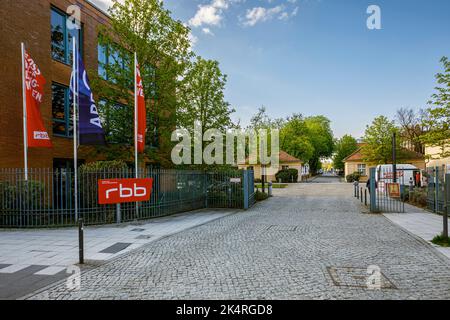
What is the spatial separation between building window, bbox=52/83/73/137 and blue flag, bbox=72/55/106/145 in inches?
176

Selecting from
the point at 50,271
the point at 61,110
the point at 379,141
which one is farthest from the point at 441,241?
the point at 379,141

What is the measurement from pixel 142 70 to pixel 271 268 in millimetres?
11911

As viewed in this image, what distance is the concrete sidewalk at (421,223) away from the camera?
880 centimetres

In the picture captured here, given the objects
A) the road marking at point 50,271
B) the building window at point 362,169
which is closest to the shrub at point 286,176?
→ the building window at point 362,169

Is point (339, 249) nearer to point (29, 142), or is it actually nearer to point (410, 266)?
point (410, 266)

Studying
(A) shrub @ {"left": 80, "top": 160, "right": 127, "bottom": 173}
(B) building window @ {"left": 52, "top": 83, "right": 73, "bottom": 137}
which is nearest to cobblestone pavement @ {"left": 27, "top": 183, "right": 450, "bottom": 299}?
(A) shrub @ {"left": 80, "top": 160, "right": 127, "bottom": 173}

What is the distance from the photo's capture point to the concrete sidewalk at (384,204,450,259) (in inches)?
346

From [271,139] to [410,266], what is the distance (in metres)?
36.2

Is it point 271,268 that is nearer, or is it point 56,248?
point 271,268

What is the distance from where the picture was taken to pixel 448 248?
24.1 ft

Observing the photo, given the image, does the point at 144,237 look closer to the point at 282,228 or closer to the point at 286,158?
the point at 282,228

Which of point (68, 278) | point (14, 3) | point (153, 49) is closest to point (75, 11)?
point (14, 3)

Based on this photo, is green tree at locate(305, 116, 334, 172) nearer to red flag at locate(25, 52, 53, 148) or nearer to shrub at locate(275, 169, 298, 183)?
shrub at locate(275, 169, 298, 183)

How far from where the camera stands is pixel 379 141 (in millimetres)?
42531
